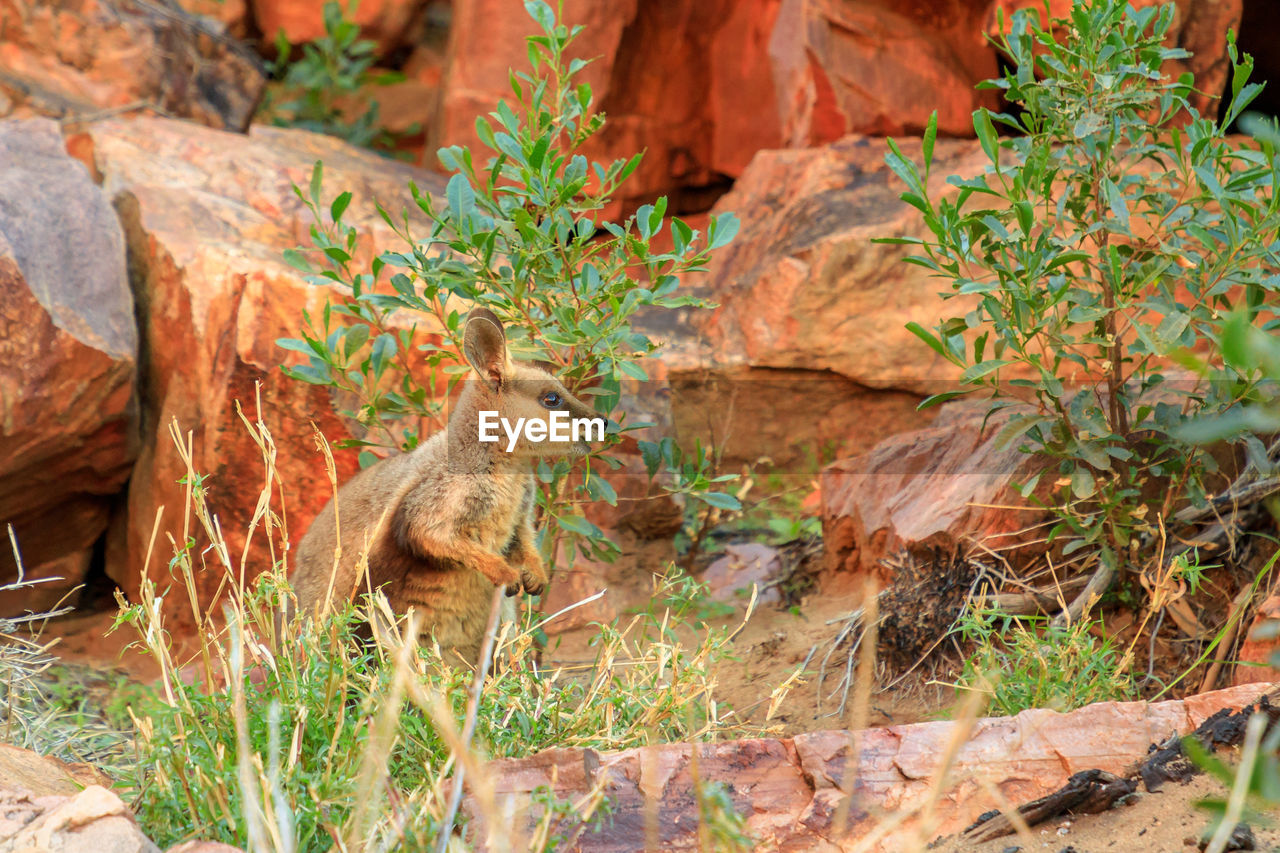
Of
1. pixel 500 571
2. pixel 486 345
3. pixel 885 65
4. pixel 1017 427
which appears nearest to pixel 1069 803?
pixel 1017 427

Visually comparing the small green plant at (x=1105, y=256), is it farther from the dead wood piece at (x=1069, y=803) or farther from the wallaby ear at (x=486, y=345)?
the wallaby ear at (x=486, y=345)

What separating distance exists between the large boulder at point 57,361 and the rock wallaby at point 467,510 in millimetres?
1958

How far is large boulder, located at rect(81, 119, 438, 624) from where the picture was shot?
5547mm

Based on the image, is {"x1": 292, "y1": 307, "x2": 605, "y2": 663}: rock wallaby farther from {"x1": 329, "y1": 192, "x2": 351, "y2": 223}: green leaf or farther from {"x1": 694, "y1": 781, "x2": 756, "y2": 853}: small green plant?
{"x1": 694, "y1": 781, "x2": 756, "y2": 853}: small green plant

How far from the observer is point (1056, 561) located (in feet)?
13.7

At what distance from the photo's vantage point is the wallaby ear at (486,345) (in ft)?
12.6

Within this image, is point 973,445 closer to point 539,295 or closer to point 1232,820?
point 539,295

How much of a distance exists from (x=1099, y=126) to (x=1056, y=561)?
1582 millimetres

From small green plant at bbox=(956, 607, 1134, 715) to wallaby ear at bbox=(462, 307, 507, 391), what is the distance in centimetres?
182

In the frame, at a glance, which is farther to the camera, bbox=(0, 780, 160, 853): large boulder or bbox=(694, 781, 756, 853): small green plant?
bbox=(0, 780, 160, 853): large boulder

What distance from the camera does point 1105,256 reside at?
3.79m

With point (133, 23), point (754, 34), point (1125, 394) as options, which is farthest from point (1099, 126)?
point (133, 23)

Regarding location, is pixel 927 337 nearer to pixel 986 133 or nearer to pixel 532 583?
pixel 986 133

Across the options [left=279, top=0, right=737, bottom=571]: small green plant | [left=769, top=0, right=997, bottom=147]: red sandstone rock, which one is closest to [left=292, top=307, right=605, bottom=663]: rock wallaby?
[left=279, top=0, right=737, bottom=571]: small green plant
